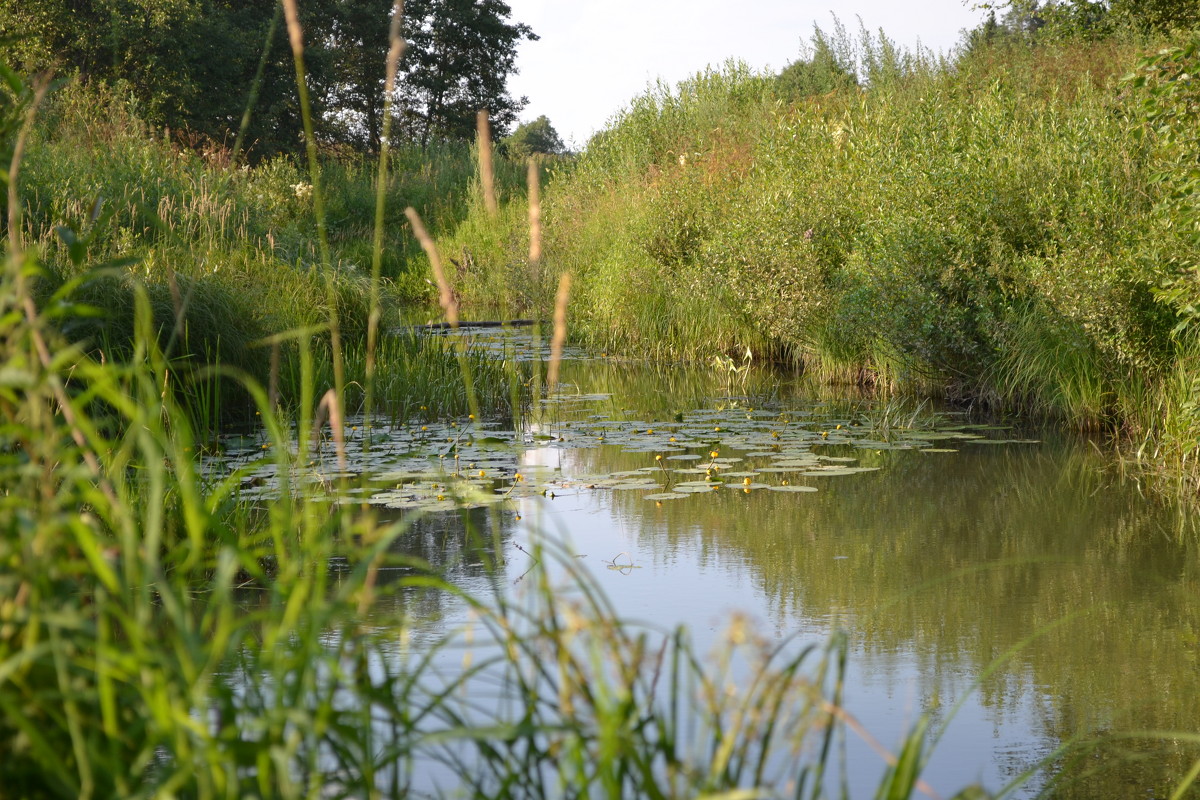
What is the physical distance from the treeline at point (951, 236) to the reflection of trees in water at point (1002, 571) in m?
0.78

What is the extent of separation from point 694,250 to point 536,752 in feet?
33.1

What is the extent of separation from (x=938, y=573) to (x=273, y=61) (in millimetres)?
23149

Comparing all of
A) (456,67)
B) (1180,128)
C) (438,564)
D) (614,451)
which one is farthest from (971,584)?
(456,67)

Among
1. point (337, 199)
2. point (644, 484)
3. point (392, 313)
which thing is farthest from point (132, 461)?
point (337, 199)

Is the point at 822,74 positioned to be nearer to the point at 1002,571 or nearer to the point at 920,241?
the point at 920,241

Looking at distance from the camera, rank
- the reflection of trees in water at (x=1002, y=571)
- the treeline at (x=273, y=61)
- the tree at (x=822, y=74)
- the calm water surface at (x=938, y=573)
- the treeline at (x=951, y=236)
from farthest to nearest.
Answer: the treeline at (x=273, y=61) → the tree at (x=822, y=74) → the treeline at (x=951, y=236) → the reflection of trees in water at (x=1002, y=571) → the calm water surface at (x=938, y=573)

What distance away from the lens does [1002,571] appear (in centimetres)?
425

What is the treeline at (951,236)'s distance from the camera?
6.30 m

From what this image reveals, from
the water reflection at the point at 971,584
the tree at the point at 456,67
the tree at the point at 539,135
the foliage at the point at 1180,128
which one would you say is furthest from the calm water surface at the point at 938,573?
the tree at the point at 539,135

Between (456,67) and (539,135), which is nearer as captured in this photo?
(456,67)

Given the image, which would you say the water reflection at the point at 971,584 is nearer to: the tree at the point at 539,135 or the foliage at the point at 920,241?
the foliage at the point at 920,241

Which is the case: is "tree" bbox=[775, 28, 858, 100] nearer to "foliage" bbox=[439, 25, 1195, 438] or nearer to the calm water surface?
"foliage" bbox=[439, 25, 1195, 438]

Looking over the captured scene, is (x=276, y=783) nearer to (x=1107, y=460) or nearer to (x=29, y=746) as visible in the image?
(x=29, y=746)

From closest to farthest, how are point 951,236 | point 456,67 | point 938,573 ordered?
point 938,573
point 951,236
point 456,67
